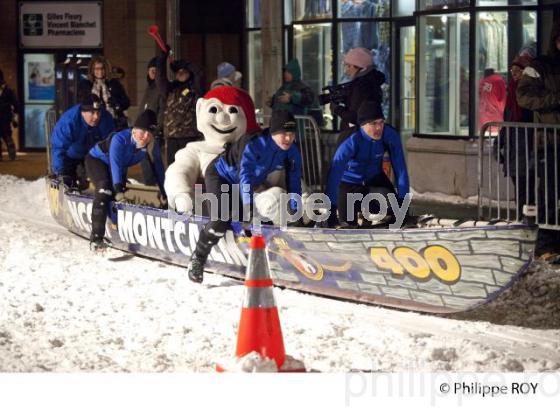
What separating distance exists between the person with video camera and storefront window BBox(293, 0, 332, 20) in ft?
17.6

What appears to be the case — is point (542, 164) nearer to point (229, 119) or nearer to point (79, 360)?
point (229, 119)

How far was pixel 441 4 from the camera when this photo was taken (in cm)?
1584

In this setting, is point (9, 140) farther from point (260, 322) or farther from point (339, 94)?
point (260, 322)

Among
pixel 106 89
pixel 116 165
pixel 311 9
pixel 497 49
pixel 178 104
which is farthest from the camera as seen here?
pixel 311 9

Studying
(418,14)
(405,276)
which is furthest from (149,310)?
(418,14)

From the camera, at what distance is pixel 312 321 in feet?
28.7

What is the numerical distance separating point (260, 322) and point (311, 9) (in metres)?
12.0

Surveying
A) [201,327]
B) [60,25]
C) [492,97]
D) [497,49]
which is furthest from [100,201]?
[60,25]

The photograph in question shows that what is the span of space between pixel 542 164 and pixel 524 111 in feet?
1.96

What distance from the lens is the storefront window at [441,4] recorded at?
1545 centimetres

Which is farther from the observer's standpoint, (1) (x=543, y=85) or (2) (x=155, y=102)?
(2) (x=155, y=102)

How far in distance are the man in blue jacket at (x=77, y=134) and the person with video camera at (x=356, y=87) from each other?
249 cm

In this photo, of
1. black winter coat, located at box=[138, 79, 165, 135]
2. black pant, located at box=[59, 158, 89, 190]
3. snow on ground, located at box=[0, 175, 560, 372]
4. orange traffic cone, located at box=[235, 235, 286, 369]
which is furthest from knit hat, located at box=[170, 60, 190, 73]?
orange traffic cone, located at box=[235, 235, 286, 369]

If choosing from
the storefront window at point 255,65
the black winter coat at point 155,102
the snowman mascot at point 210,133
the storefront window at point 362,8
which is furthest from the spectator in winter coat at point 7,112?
the snowman mascot at point 210,133
